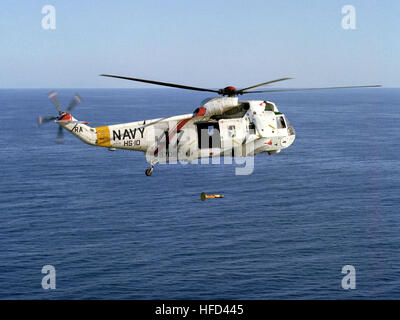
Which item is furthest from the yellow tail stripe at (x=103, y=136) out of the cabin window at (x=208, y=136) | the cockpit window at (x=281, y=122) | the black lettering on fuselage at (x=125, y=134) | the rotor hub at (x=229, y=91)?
the cockpit window at (x=281, y=122)

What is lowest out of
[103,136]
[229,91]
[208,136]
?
[208,136]

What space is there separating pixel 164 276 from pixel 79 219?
45.8 metres

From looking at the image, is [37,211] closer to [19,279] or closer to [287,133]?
[19,279]

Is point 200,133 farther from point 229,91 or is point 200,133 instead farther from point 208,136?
point 229,91

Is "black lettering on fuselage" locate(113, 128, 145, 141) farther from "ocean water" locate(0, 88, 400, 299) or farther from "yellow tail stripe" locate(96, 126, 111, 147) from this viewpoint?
"ocean water" locate(0, 88, 400, 299)

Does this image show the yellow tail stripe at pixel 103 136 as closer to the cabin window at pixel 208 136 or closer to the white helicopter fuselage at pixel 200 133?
the white helicopter fuselage at pixel 200 133

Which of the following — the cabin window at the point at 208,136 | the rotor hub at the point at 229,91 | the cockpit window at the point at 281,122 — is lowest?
the cabin window at the point at 208,136

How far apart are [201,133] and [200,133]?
0.09 m

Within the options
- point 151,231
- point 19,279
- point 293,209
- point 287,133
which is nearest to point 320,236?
point 293,209

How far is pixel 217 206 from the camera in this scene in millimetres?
199125

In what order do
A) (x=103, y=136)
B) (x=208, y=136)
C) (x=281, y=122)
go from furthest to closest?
1. (x=281, y=122)
2. (x=208, y=136)
3. (x=103, y=136)

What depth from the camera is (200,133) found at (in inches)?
1943

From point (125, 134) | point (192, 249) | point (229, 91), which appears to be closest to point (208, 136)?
point (229, 91)

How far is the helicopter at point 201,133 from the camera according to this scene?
1890 inches
